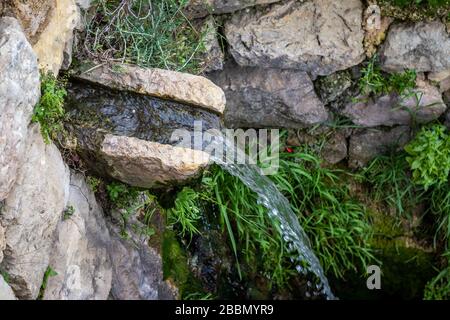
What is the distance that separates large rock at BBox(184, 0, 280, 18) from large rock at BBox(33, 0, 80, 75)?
2.63ft

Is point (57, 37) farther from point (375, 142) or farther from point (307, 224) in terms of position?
point (375, 142)

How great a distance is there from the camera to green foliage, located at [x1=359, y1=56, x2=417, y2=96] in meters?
4.50

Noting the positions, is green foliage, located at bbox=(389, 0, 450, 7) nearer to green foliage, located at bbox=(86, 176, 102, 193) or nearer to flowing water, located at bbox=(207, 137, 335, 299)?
flowing water, located at bbox=(207, 137, 335, 299)

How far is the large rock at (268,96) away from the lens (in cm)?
448

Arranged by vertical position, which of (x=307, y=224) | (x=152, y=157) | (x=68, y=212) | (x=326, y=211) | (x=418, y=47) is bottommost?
(x=307, y=224)

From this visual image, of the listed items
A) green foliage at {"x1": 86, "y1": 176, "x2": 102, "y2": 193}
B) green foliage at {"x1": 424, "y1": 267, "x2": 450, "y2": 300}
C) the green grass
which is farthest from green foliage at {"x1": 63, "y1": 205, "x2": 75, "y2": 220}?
green foliage at {"x1": 424, "y1": 267, "x2": 450, "y2": 300}

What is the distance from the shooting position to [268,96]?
14.8 feet

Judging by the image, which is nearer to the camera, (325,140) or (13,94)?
(13,94)

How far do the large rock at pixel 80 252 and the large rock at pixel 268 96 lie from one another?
1309 mm

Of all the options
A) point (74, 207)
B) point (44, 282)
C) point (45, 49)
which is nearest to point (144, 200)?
point (74, 207)

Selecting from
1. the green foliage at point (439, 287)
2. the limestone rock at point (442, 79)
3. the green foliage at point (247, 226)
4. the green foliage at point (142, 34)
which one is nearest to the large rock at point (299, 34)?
Result: the green foliage at point (142, 34)

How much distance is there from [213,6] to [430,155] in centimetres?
187

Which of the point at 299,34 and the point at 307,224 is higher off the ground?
the point at 299,34

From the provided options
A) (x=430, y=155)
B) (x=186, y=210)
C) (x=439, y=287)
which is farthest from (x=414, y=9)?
(x=439, y=287)
